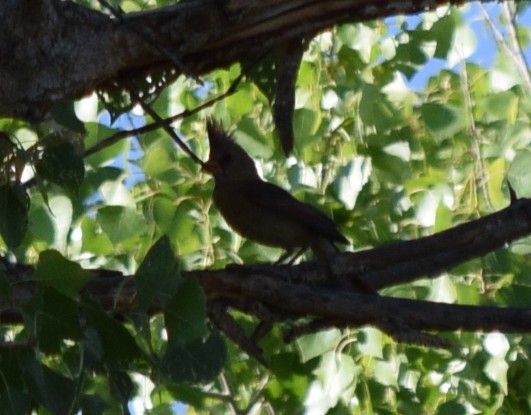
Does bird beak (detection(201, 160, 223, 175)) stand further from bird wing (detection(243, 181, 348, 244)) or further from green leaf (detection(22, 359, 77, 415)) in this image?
green leaf (detection(22, 359, 77, 415))

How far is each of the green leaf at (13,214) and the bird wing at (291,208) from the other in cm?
162

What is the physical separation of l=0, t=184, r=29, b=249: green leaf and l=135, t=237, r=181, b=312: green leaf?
24 cm

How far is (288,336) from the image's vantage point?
2273mm

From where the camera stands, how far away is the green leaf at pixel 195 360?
164 cm

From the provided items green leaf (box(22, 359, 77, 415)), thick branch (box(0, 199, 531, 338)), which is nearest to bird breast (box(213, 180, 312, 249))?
thick branch (box(0, 199, 531, 338))

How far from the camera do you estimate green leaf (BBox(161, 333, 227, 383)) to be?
1644mm

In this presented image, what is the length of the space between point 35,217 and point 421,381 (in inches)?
54.5

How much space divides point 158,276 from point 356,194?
225 centimetres

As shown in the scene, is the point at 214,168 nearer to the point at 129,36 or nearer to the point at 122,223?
the point at 122,223

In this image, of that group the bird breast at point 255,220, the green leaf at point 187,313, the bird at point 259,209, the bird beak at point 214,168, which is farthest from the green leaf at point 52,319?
the bird beak at point 214,168

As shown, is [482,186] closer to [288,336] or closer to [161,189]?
[161,189]

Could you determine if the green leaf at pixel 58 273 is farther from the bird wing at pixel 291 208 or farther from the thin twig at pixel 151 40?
the bird wing at pixel 291 208

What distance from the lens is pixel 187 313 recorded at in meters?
1.61

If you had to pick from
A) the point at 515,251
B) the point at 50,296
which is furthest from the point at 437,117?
the point at 50,296
